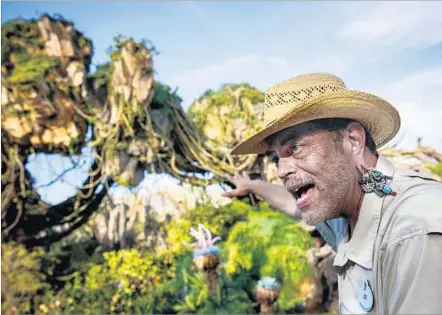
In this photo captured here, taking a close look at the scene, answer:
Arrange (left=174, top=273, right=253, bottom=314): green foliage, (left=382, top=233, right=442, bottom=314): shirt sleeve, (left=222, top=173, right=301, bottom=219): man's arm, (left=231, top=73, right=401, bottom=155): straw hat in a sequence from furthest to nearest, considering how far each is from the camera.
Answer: (left=174, top=273, right=253, bottom=314): green foliage → (left=222, top=173, right=301, bottom=219): man's arm → (left=231, top=73, right=401, bottom=155): straw hat → (left=382, top=233, right=442, bottom=314): shirt sleeve

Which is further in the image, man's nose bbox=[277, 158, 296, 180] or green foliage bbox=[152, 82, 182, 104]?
green foliage bbox=[152, 82, 182, 104]

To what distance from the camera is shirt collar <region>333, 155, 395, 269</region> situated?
1565mm

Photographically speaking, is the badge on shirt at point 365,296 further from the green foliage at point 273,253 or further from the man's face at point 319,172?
the green foliage at point 273,253

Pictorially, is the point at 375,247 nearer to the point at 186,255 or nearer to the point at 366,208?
the point at 366,208

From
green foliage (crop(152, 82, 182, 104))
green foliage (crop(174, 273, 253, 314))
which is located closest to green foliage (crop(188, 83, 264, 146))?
green foliage (crop(152, 82, 182, 104))

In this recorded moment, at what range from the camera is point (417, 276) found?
4.01 ft

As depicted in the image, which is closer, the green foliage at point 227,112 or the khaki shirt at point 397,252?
the khaki shirt at point 397,252

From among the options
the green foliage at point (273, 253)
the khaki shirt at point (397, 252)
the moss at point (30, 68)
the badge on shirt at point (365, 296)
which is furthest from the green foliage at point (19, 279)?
the badge on shirt at point (365, 296)

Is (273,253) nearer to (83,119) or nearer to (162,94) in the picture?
(162,94)

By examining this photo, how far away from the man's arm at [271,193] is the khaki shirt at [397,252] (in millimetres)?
668

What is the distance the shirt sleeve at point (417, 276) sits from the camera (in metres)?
1.21

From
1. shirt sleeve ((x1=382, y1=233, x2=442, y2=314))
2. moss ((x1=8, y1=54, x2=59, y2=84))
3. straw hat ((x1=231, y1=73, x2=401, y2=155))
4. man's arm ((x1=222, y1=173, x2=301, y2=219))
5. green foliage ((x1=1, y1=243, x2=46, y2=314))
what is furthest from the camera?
green foliage ((x1=1, y1=243, x2=46, y2=314))

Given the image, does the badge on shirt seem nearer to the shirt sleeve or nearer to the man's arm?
the shirt sleeve

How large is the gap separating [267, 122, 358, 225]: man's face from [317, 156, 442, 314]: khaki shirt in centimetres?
9
